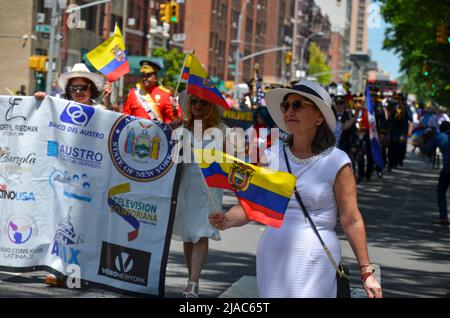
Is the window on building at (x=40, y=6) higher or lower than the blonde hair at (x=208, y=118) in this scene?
higher

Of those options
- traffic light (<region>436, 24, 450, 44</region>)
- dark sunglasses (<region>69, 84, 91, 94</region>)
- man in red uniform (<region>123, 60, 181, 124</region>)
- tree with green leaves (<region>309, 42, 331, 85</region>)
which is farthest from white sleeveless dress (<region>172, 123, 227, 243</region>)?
tree with green leaves (<region>309, 42, 331, 85</region>)

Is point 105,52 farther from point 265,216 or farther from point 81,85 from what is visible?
point 265,216

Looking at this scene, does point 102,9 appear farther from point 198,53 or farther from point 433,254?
point 433,254

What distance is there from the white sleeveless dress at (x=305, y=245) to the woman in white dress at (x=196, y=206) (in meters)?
3.28

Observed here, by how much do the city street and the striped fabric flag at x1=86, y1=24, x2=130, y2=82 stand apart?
1.99 meters

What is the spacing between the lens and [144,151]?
28.1 ft

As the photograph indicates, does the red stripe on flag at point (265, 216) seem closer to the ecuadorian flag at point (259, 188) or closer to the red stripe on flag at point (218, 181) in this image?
the ecuadorian flag at point (259, 188)

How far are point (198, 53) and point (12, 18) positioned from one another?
4052 centimetres

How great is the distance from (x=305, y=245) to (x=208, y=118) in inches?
147

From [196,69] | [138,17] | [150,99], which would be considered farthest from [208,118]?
[138,17]

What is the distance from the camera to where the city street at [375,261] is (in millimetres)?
9156

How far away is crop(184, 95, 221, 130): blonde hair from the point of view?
8.83m

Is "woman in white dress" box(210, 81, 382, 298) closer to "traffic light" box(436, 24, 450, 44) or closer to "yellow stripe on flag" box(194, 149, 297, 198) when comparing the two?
"yellow stripe on flag" box(194, 149, 297, 198)

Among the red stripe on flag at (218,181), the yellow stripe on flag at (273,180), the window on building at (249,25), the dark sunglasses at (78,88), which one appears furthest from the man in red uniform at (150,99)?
the window on building at (249,25)
